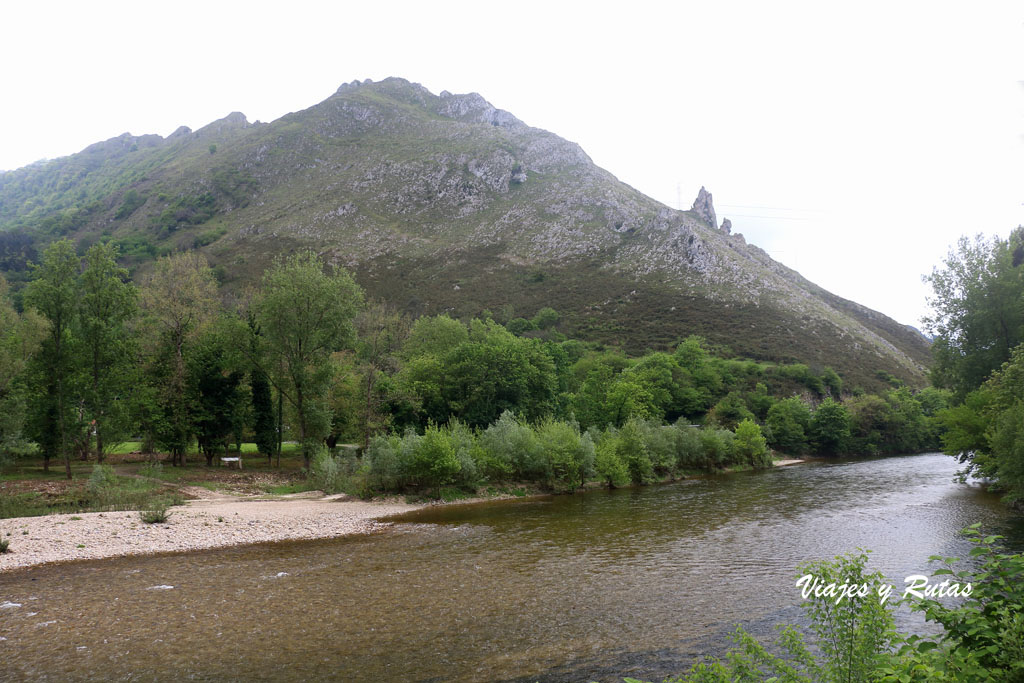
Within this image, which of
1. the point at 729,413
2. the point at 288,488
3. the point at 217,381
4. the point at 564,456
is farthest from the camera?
the point at 729,413

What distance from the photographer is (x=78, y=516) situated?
21422 mm

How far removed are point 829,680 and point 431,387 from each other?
41094mm

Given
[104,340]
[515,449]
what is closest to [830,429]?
[515,449]

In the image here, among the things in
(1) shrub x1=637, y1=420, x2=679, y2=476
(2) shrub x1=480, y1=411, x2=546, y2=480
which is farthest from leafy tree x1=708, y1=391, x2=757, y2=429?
(2) shrub x1=480, y1=411, x2=546, y2=480

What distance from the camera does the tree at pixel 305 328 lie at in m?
38.3

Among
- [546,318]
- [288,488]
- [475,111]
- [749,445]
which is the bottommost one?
[749,445]

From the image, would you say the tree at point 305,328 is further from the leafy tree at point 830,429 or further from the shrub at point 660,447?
the leafy tree at point 830,429

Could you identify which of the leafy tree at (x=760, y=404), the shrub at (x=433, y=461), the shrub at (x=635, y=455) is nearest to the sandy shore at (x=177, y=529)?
the shrub at (x=433, y=461)

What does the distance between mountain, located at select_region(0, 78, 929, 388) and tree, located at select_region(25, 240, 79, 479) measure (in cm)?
6650

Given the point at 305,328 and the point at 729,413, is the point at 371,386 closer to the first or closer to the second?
the point at 305,328

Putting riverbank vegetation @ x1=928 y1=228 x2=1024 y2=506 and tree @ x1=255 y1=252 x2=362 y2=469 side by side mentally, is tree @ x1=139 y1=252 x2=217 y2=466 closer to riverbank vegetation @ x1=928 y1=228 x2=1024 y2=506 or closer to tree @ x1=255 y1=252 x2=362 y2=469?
tree @ x1=255 y1=252 x2=362 y2=469

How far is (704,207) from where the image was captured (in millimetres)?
164750

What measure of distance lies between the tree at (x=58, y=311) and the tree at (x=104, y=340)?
85 cm

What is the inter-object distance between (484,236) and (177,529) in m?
102
